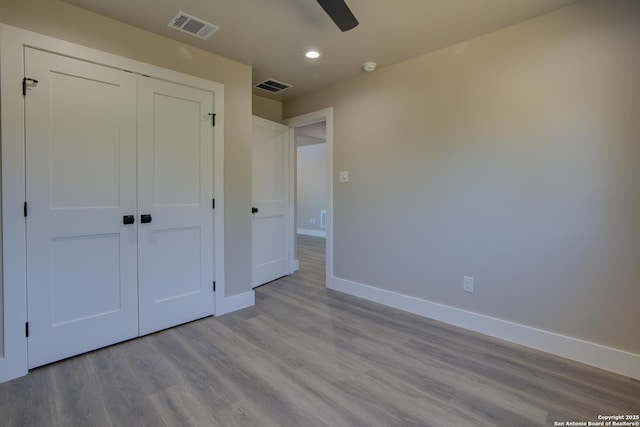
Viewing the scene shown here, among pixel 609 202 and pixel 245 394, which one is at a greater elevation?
pixel 609 202

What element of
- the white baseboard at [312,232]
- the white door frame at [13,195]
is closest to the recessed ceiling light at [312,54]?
the white door frame at [13,195]

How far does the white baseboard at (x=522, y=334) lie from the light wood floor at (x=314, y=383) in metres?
0.07

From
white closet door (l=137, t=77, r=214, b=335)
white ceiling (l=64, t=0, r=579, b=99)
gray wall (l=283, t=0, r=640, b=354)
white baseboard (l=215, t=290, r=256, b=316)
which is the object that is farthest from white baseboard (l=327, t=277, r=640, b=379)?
white ceiling (l=64, t=0, r=579, b=99)

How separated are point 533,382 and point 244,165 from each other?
285cm

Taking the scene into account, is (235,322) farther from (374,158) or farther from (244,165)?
(374,158)

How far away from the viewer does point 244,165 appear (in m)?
3.06

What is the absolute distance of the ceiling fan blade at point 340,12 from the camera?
1.61 m

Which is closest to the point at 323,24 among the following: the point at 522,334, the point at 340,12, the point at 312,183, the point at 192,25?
the point at 340,12

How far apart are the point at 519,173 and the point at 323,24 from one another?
6.21ft

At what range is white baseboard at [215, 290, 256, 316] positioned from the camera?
290 centimetres

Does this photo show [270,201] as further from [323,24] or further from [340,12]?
[340,12]

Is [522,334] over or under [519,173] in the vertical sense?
under

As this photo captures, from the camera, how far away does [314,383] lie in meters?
1.88

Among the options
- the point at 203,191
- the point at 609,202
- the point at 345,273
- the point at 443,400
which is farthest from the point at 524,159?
the point at 203,191
